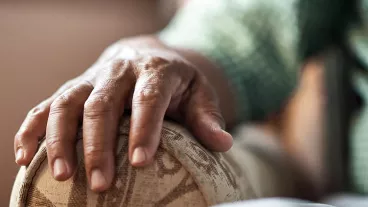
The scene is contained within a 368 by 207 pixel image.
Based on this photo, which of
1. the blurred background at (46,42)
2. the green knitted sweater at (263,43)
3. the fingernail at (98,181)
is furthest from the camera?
the blurred background at (46,42)

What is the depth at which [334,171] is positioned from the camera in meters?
0.87

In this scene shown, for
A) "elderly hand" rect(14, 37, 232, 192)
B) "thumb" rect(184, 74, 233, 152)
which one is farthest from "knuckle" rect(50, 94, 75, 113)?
"thumb" rect(184, 74, 233, 152)

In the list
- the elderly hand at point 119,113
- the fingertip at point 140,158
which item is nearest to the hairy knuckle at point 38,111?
the elderly hand at point 119,113

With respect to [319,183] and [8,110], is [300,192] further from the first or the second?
[8,110]

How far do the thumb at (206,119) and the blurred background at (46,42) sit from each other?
1.31 ft

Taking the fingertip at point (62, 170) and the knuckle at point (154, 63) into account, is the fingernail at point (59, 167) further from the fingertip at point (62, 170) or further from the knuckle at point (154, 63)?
the knuckle at point (154, 63)

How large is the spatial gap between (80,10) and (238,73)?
0.57m

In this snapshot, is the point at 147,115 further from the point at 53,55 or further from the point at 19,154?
the point at 53,55

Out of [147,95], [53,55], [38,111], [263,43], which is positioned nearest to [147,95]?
[147,95]

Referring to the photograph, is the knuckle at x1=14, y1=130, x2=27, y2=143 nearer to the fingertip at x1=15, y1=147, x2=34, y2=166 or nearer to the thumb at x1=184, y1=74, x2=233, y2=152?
the fingertip at x1=15, y1=147, x2=34, y2=166

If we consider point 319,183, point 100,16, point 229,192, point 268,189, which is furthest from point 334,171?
point 100,16

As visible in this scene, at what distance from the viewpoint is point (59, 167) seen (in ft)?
1.28

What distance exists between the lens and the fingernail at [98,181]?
38cm

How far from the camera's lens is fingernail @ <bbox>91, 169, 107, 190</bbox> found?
383mm
